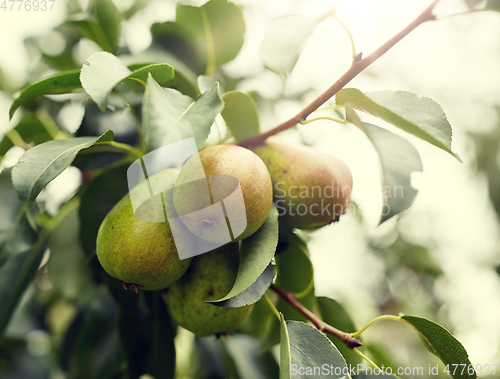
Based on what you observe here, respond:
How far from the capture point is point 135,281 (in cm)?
49

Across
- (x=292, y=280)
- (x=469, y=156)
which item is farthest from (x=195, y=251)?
(x=469, y=156)

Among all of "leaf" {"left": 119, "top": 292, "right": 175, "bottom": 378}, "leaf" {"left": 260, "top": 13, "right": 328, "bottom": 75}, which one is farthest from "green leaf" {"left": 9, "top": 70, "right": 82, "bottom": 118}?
"leaf" {"left": 119, "top": 292, "right": 175, "bottom": 378}

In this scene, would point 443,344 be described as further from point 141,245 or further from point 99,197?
point 99,197

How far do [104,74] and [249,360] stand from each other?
2.84ft

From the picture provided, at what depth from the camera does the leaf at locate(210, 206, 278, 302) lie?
42 cm

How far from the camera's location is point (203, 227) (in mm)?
474

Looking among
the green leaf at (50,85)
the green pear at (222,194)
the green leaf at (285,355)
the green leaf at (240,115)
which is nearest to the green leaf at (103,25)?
the green leaf at (50,85)

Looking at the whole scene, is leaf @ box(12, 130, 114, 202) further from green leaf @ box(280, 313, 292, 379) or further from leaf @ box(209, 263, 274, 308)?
green leaf @ box(280, 313, 292, 379)

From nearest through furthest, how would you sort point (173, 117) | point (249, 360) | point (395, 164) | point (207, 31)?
point (173, 117) → point (395, 164) → point (207, 31) → point (249, 360)

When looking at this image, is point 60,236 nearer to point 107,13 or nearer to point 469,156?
point 107,13

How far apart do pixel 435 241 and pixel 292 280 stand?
2.41 m

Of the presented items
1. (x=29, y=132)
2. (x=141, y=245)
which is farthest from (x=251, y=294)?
(x=29, y=132)

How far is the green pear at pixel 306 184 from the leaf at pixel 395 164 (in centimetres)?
7

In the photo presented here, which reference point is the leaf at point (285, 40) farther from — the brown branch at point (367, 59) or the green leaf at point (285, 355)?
the green leaf at point (285, 355)
